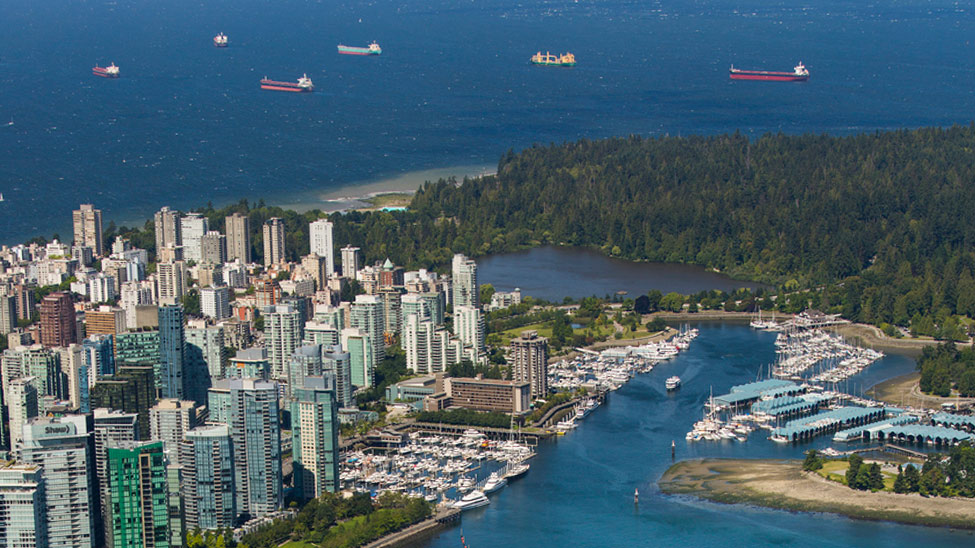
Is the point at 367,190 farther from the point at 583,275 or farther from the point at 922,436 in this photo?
the point at 922,436

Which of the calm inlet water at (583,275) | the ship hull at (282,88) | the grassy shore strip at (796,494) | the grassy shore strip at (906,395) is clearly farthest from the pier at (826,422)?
the ship hull at (282,88)

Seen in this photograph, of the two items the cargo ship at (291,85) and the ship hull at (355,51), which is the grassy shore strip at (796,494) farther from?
the ship hull at (355,51)

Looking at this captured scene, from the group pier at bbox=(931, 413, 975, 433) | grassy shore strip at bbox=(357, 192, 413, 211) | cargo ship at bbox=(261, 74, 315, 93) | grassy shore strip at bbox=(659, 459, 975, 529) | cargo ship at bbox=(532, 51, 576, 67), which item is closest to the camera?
grassy shore strip at bbox=(659, 459, 975, 529)

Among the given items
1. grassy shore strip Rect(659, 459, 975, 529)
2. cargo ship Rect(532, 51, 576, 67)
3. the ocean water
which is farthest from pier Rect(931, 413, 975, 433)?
cargo ship Rect(532, 51, 576, 67)

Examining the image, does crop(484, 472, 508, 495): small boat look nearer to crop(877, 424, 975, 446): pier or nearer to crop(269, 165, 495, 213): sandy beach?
crop(877, 424, 975, 446): pier

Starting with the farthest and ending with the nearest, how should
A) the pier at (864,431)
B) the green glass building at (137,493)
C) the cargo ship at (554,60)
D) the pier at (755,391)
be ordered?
the cargo ship at (554,60) → the pier at (755,391) → the pier at (864,431) → the green glass building at (137,493)

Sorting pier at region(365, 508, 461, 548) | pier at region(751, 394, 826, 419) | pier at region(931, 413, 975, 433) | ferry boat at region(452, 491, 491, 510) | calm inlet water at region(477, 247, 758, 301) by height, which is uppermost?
calm inlet water at region(477, 247, 758, 301)

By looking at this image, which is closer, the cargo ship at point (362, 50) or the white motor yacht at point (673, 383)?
the white motor yacht at point (673, 383)
